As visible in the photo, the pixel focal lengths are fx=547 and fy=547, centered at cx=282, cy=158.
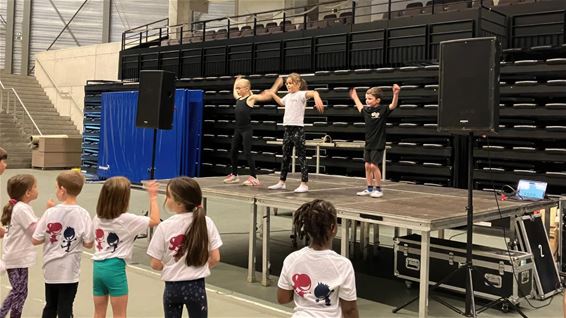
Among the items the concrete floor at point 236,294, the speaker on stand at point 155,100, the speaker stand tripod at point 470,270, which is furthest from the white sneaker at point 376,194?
the speaker on stand at point 155,100

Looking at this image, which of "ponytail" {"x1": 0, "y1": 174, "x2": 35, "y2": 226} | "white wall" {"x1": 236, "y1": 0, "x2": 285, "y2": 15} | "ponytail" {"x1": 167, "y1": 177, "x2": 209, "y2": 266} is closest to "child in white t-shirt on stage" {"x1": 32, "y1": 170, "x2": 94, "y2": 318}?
"ponytail" {"x1": 0, "y1": 174, "x2": 35, "y2": 226}

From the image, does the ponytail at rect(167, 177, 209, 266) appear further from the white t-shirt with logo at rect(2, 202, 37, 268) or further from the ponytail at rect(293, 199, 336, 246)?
the white t-shirt with logo at rect(2, 202, 37, 268)

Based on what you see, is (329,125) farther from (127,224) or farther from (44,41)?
(44,41)

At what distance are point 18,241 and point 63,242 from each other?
1.17 ft

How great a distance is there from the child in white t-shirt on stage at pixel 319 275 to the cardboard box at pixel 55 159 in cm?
1769

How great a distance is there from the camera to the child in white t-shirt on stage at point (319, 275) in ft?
7.50

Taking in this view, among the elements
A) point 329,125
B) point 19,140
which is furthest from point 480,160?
point 19,140

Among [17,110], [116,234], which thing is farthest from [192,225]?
[17,110]

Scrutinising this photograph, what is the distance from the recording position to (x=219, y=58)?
14773mm

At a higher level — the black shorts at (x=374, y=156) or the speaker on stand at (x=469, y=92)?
the speaker on stand at (x=469, y=92)

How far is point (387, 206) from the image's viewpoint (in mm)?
4965

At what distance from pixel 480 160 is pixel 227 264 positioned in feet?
17.7

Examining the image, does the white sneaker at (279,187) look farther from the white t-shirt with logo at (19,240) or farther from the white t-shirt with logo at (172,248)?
the white t-shirt with logo at (172,248)

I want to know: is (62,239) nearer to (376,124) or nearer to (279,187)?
(279,187)
